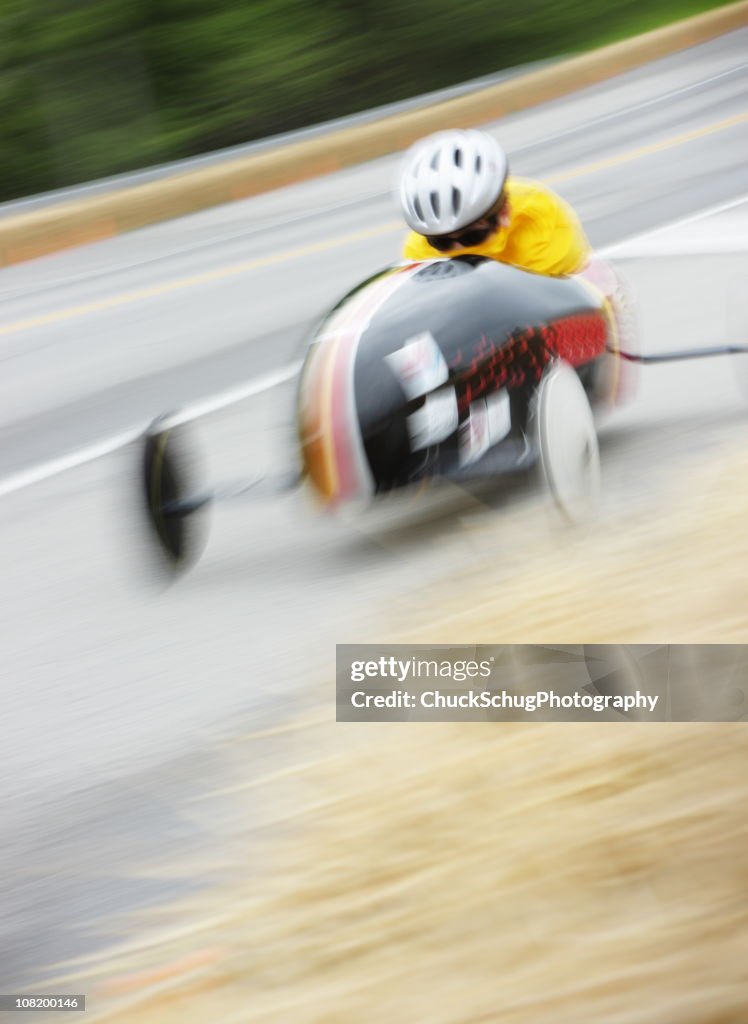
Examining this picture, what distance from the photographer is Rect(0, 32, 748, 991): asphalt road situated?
3.61m

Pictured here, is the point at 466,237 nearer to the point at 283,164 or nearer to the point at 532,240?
the point at 532,240

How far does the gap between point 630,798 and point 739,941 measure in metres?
0.49

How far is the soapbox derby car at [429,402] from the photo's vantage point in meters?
4.58

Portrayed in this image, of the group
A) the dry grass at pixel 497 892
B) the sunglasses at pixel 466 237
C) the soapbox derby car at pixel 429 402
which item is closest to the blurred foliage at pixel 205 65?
the sunglasses at pixel 466 237

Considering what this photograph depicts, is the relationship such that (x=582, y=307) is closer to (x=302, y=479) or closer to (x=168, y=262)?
(x=302, y=479)

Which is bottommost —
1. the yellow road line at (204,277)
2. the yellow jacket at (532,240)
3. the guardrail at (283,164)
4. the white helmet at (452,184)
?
the yellow road line at (204,277)

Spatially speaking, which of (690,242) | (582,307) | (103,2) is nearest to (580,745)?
(582,307)

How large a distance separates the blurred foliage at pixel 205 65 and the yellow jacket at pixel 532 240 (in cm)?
1187

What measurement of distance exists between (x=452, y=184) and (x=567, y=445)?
1016 mm

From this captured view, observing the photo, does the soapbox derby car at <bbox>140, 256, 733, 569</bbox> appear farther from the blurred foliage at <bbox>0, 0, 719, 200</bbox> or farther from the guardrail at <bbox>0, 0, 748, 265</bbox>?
the blurred foliage at <bbox>0, 0, 719, 200</bbox>

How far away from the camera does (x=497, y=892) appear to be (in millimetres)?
2662

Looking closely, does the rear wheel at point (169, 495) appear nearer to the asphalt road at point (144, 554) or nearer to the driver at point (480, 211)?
the asphalt road at point (144, 554)

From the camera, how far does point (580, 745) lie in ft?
10.2

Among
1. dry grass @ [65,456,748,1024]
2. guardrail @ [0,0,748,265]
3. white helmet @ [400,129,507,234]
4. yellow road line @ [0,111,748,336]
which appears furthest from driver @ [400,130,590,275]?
guardrail @ [0,0,748,265]
